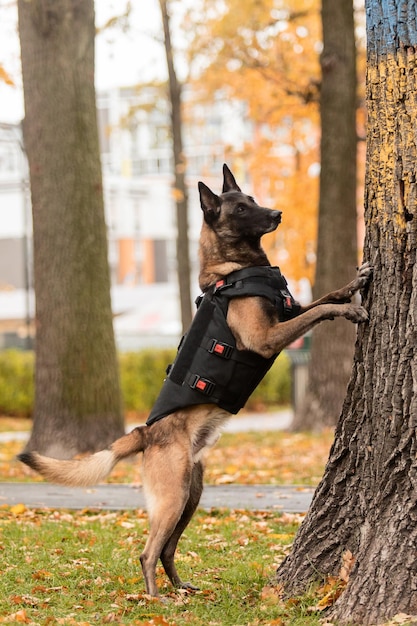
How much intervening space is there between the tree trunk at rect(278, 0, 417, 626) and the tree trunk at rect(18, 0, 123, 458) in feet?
20.6

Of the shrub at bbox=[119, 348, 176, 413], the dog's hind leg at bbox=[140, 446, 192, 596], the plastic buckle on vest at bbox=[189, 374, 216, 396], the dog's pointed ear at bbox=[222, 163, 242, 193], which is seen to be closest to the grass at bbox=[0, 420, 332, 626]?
the dog's hind leg at bbox=[140, 446, 192, 596]

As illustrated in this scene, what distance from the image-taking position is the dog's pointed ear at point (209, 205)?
5.97 metres

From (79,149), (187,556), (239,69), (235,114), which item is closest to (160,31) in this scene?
(239,69)

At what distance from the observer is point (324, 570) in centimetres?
491

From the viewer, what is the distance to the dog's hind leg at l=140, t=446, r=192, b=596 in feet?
17.1

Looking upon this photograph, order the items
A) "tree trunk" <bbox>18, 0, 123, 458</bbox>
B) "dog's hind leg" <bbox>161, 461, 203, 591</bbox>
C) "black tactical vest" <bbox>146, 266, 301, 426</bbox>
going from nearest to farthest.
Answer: "black tactical vest" <bbox>146, 266, 301, 426</bbox> < "dog's hind leg" <bbox>161, 461, 203, 591</bbox> < "tree trunk" <bbox>18, 0, 123, 458</bbox>

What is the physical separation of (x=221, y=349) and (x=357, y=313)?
88cm

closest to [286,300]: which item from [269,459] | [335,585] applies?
[335,585]

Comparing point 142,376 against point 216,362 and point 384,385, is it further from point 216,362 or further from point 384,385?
point 384,385

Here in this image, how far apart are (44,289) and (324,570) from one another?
21.9 ft

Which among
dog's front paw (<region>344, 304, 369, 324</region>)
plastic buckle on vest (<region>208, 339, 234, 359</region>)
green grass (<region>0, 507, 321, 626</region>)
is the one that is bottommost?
green grass (<region>0, 507, 321, 626</region>)

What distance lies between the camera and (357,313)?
4852 millimetres

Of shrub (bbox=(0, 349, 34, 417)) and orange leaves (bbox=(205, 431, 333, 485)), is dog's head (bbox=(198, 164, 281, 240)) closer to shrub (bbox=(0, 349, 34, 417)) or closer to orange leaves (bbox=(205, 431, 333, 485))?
orange leaves (bbox=(205, 431, 333, 485))

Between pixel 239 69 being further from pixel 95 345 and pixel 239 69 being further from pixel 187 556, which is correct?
pixel 187 556
